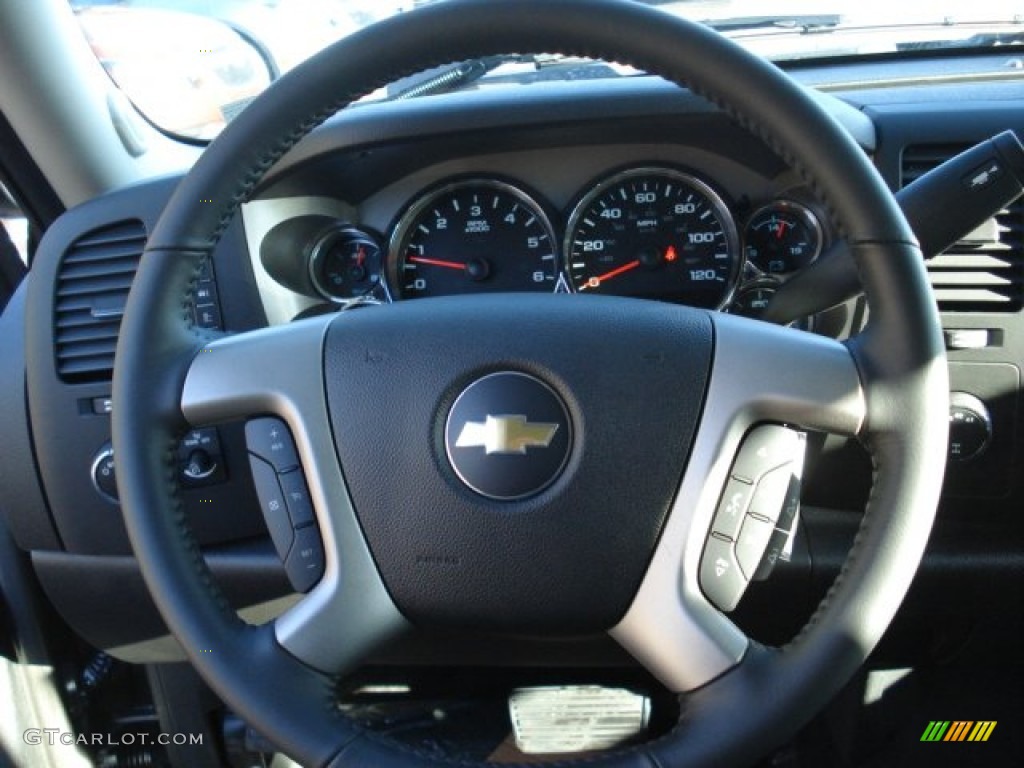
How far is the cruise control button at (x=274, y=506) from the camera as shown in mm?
1223

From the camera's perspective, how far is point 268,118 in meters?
1.15

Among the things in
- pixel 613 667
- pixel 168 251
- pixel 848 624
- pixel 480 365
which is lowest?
pixel 613 667

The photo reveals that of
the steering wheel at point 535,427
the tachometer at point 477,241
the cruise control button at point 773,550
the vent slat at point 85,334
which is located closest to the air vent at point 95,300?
the vent slat at point 85,334

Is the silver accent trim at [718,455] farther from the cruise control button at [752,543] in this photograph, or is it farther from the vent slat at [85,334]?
the vent slat at [85,334]

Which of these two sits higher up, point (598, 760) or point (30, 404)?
point (30, 404)

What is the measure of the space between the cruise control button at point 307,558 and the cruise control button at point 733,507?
1.45 feet

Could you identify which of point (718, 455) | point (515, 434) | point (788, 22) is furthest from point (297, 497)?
point (788, 22)

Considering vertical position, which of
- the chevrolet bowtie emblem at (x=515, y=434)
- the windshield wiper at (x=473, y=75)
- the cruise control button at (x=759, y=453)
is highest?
the windshield wiper at (x=473, y=75)

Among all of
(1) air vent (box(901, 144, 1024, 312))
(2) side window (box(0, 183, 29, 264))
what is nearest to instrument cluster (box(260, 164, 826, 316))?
(1) air vent (box(901, 144, 1024, 312))

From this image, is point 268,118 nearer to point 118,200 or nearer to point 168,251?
point 168,251

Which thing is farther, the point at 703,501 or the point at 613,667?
the point at 613,667

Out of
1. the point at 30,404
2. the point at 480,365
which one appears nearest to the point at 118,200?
the point at 30,404

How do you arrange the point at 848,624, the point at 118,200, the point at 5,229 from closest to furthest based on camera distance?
the point at 848,624, the point at 118,200, the point at 5,229

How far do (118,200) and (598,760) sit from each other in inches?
47.7
